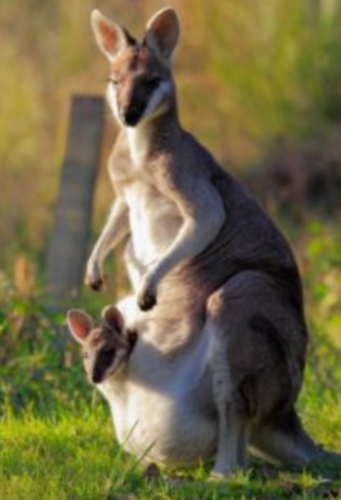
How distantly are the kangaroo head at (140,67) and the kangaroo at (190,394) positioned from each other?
87 cm

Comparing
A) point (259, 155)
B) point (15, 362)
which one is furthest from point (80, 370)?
point (259, 155)

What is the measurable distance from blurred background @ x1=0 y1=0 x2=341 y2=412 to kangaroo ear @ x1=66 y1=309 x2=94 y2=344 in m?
7.17

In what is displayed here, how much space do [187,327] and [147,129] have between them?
0.85 metres

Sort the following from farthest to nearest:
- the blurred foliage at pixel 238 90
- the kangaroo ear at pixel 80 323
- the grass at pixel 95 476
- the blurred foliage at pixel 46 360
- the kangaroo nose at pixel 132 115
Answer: the blurred foliage at pixel 238 90 → the blurred foliage at pixel 46 360 → the kangaroo ear at pixel 80 323 → the kangaroo nose at pixel 132 115 → the grass at pixel 95 476

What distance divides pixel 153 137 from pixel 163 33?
467 mm

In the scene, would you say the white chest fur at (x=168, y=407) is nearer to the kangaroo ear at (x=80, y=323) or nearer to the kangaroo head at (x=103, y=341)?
the kangaroo head at (x=103, y=341)

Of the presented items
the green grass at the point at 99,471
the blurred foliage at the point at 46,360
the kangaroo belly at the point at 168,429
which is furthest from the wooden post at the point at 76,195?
the kangaroo belly at the point at 168,429

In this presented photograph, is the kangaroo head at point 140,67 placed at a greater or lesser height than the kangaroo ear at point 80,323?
greater

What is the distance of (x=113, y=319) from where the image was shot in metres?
6.75

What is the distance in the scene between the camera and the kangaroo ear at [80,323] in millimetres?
6785

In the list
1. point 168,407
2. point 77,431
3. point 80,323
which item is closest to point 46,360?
point 77,431

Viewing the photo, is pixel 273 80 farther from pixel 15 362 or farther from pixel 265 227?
pixel 265 227

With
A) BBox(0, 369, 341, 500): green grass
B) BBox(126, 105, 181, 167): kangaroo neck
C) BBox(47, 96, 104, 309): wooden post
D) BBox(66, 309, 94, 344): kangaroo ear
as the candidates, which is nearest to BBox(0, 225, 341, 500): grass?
BBox(0, 369, 341, 500): green grass

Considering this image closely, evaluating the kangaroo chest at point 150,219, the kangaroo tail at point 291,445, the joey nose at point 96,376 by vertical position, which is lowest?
the kangaroo tail at point 291,445
